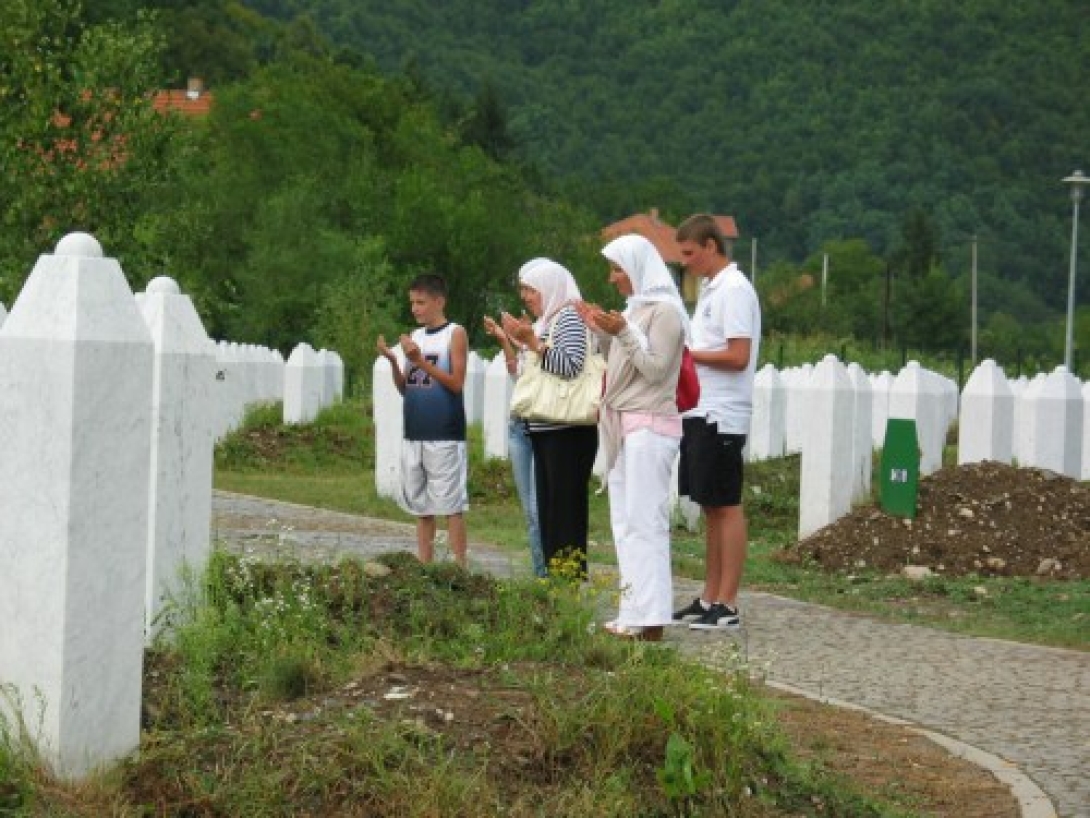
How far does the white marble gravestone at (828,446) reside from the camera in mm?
16281

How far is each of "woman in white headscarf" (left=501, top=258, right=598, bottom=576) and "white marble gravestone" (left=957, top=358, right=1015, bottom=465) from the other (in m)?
6.83

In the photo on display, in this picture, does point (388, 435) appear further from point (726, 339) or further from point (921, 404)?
point (726, 339)

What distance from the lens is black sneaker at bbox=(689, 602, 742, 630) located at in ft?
38.5

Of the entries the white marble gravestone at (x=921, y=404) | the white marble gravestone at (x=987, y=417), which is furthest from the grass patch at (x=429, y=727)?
the white marble gravestone at (x=987, y=417)

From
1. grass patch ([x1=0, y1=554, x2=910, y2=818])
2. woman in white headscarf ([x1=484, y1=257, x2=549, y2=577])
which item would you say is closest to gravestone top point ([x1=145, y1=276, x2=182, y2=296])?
grass patch ([x1=0, y1=554, x2=910, y2=818])

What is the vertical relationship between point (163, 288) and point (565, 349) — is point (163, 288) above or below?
above

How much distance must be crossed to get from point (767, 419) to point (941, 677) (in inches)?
491

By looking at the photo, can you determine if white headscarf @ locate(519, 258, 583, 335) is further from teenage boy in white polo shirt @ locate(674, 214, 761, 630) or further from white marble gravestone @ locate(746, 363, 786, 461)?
white marble gravestone @ locate(746, 363, 786, 461)

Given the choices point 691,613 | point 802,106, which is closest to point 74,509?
point 691,613

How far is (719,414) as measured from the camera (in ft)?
39.4

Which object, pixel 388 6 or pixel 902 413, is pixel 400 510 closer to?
pixel 902 413

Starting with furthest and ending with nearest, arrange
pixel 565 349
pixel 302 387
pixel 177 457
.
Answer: pixel 302 387
pixel 565 349
pixel 177 457

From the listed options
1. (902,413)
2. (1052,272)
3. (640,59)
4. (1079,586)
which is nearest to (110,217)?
(902,413)

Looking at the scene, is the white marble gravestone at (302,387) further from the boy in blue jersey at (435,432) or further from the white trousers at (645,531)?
the white trousers at (645,531)
